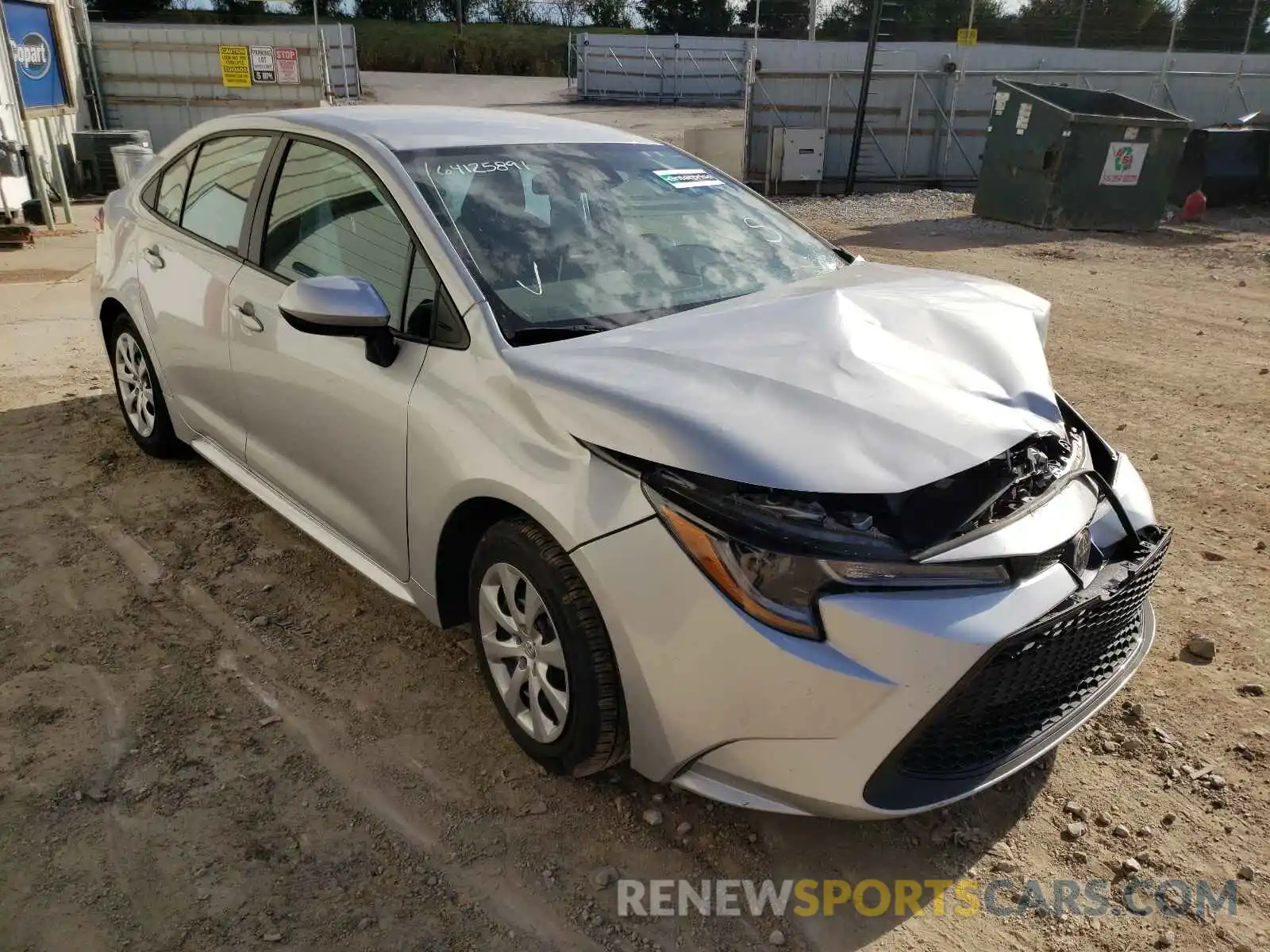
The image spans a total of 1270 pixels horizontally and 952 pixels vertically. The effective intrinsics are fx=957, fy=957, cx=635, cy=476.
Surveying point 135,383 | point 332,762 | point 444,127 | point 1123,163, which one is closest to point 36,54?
point 135,383

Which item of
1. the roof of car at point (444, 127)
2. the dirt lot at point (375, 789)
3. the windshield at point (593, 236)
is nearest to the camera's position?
the dirt lot at point (375, 789)

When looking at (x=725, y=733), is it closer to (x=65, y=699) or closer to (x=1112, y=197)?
(x=65, y=699)

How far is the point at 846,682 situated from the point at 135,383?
13.0 ft

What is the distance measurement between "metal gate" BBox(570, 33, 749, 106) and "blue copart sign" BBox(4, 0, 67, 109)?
2357 centimetres

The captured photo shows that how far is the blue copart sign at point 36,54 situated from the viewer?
37.9 ft

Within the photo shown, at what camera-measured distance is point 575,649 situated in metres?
2.35

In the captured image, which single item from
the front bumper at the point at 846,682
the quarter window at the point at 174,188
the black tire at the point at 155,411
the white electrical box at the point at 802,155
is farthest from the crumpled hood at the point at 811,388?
the white electrical box at the point at 802,155

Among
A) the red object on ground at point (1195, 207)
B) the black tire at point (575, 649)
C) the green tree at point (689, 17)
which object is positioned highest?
the green tree at point (689, 17)

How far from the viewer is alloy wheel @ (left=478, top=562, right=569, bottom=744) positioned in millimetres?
2500

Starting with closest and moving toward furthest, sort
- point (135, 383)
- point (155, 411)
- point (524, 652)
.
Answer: point (524, 652) < point (155, 411) < point (135, 383)

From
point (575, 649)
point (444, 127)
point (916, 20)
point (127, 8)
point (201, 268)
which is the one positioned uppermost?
point (916, 20)

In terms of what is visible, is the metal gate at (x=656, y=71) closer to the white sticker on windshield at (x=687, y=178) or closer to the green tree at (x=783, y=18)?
the green tree at (x=783, y=18)

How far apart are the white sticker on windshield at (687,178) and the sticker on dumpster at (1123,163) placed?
10.1 meters

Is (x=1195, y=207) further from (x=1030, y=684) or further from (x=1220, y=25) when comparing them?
(x=1220, y=25)
